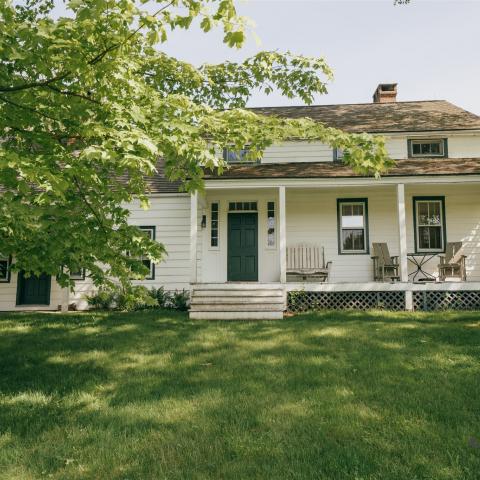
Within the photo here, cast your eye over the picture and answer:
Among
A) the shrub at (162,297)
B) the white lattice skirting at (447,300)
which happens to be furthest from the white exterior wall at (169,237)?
the white lattice skirting at (447,300)

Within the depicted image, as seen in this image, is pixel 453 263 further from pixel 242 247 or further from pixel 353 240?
pixel 242 247

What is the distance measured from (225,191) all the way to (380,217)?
200 inches

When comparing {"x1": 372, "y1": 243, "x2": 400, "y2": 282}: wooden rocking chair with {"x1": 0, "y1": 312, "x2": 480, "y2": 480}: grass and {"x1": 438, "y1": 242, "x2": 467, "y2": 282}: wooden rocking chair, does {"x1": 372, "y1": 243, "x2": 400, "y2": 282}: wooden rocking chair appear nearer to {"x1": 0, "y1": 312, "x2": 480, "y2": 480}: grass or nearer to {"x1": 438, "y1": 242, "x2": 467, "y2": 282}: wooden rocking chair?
{"x1": 438, "y1": 242, "x2": 467, "y2": 282}: wooden rocking chair

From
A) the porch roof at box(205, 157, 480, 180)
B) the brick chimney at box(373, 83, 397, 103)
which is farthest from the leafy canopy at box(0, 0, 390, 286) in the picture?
the brick chimney at box(373, 83, 397, 103)

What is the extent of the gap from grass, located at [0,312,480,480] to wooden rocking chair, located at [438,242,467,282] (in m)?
3.89

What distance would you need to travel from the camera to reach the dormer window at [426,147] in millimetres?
14648

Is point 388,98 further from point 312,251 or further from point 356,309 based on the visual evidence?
point 356,309

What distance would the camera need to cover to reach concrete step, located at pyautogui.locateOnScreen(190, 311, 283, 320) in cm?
1077

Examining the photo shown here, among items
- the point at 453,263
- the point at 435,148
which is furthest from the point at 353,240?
the point at 435,148

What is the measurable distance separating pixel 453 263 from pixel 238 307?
243 inches

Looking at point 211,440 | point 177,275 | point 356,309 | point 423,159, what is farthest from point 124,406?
point 423,159

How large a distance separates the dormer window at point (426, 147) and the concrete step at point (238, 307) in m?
7.56

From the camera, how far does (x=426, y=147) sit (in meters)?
14.8

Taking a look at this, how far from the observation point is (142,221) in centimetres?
1463
